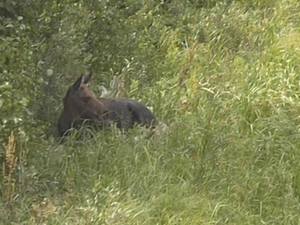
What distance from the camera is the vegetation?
514cm

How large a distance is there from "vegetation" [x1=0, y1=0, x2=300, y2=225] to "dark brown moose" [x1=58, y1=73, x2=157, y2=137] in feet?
0.68

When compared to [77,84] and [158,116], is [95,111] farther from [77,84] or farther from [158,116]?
[158,116]

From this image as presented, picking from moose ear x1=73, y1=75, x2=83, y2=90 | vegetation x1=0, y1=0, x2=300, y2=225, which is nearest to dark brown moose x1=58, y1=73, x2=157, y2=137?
moose ear x1=73, y1=75, x2=83, y2=90

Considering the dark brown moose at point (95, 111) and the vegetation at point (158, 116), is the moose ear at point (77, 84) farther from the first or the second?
the vegetation at point (158, 116)

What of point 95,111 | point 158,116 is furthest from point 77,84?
point 158,116

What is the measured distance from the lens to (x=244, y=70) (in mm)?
7785

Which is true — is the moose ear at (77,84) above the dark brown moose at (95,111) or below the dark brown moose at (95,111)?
above

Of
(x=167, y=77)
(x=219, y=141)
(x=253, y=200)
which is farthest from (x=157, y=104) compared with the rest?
(x=253, y=200)

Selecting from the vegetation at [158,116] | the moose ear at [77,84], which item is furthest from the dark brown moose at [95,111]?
the vegetation at [158,116]

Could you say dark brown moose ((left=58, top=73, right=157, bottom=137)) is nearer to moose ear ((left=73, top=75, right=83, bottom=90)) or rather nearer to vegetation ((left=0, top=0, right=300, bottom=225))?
moose ear ((left=73, top=75, right=83, bottom=90))

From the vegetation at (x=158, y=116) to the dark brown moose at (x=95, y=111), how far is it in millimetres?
206

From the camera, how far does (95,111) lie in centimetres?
660

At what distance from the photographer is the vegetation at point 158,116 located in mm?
5145

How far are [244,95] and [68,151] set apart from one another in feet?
6.38
